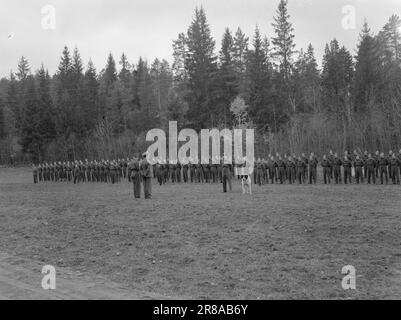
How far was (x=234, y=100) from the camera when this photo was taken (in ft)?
212

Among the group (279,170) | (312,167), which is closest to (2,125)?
(279,170)

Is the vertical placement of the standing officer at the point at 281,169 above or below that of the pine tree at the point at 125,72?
below

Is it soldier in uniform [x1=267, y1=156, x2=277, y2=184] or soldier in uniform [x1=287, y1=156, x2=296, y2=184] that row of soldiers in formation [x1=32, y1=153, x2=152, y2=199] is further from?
soldier in uniform [x1=287, y1=156, x2=296, y2=184]

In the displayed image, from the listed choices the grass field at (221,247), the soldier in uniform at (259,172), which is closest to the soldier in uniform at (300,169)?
the soldier in uniform at (259,172)

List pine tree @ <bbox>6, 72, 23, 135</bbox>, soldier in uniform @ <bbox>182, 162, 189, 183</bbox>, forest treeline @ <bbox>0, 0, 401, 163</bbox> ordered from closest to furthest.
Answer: soldier in uniform @ <bbox>182, 162, 189, 183</bbox> → forest treeline @ <bbox>0, 0, 401, 163</bbox> → pine tree @ <bbox>6, 72, 23, 135</bbox>

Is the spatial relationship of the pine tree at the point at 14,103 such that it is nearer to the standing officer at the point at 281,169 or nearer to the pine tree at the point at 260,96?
the pine tree at the point at 260,96

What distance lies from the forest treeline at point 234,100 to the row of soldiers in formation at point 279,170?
15.2 metres

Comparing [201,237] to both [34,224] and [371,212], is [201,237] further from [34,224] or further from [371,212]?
[34,224]

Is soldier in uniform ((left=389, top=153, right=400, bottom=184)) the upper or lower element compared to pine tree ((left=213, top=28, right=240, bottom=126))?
lower

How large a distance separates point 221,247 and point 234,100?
173 feet

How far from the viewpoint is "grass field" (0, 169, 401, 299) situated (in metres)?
Answer: 9.94

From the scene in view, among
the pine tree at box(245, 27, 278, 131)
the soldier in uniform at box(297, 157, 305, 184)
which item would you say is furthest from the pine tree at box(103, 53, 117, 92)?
the soldier in uniform at box(297, 157, 305, 184)

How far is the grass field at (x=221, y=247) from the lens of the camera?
32.6 feet

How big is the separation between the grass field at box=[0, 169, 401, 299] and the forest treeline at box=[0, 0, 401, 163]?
3291 centimetres
